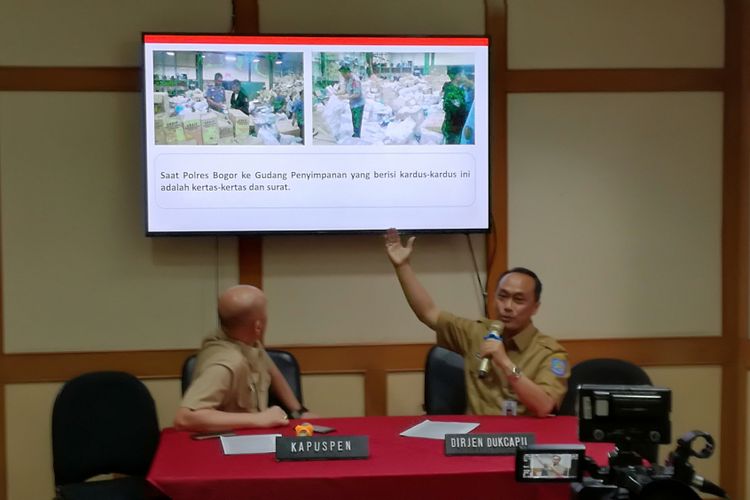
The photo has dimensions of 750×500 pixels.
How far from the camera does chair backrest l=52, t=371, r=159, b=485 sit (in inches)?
124

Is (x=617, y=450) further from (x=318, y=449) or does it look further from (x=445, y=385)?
(x=445, y=385)

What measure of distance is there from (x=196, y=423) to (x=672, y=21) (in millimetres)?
3143

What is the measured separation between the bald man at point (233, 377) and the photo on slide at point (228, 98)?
1107 millimetres

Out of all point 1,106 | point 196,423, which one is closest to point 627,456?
point 196,423

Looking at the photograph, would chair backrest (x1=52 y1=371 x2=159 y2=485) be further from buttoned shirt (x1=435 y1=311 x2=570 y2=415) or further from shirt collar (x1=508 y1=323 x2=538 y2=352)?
shirt collar (x1=508 y1=323 x2=538 y2=352)

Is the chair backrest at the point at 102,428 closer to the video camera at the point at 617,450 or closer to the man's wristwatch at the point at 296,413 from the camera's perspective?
the man's wristwatch at the point at 296,413

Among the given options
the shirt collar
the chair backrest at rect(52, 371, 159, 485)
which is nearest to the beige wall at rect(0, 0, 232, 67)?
the chair backrest at rect(52, 371, 159, 485)

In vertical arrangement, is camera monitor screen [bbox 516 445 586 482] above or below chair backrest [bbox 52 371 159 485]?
above

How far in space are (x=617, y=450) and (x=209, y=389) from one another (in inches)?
54.8

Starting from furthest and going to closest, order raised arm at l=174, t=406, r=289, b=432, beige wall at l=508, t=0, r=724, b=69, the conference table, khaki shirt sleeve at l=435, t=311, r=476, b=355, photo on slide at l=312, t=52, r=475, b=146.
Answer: beige wall at l=508, t=0, r=724, b=69 → photo on slide at l=312, t=52, r=475, b=146 → khaki shirt sleeve at l=435, t=311, r=476, b=355 → raised arm at l=174, t=406, r=289, b=432 → the conference table

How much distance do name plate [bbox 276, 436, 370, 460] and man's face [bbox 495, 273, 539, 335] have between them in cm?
100

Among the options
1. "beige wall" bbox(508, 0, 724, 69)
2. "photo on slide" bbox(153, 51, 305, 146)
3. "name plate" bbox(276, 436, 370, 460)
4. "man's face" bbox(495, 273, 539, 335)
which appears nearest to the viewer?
"name plate" bbox(276, 436, 370, 460)

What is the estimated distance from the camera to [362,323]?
12.9ft

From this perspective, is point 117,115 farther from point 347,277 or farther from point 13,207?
point 347,277
